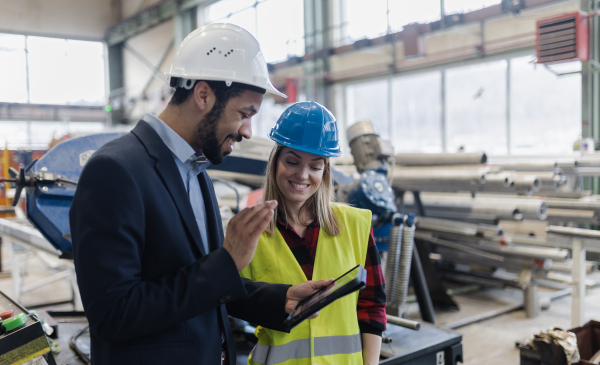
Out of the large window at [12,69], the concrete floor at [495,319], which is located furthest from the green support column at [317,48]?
the large window at [12,69]

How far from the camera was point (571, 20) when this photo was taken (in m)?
4.70

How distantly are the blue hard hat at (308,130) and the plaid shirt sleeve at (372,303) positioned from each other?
0.36 m

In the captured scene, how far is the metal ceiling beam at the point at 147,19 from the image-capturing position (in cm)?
1159

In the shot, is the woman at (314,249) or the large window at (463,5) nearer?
the woman at (314,249)

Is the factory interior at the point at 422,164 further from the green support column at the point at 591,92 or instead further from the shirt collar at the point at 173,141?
the shirt collar at the point at 173,141

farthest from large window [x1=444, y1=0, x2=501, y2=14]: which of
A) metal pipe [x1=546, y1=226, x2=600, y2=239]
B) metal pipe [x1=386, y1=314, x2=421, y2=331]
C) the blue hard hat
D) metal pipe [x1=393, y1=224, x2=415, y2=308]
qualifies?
the blue hard hat

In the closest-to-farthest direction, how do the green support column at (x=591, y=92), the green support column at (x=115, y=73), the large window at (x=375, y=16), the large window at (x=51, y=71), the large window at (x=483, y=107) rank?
the green support column at (x=591, y=92) → the large window at (x=483, y=107) → the large window at (x=375, y=16) → the large window at (x=51, y=71) → the green support column at (x=115, y=73)

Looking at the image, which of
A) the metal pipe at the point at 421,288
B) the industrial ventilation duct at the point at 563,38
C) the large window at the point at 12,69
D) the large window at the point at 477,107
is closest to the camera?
the metal pipe at the point at 421,288

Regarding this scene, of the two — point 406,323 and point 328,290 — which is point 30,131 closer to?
point 406,323

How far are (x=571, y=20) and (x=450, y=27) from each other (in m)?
1.82

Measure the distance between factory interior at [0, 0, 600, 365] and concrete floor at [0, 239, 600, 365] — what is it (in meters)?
0.02

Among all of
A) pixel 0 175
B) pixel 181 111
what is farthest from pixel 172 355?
pixel 0 175

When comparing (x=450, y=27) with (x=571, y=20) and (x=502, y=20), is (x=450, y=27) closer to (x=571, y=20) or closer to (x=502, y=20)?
(x=502, y=20)

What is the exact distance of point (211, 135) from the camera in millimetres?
1018
